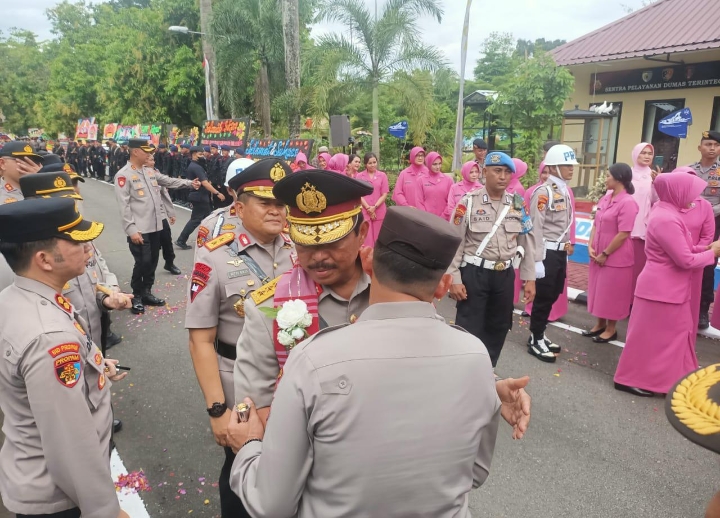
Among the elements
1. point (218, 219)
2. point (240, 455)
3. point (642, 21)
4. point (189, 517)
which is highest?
point (642, 21)

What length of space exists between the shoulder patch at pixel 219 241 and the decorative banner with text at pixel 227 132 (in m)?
15.3

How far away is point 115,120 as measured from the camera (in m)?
32.8

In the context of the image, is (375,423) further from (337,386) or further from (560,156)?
(560,156)

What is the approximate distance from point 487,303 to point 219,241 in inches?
104

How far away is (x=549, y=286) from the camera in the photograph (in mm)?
5121

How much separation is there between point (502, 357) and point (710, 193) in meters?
3.39

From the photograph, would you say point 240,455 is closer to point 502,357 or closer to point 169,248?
point 502,357

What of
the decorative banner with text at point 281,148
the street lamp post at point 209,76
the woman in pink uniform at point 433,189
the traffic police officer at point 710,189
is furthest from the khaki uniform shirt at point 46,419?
the street lamp post at point 209,76

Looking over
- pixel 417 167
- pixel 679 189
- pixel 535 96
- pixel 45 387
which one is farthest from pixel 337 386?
pixel 535 96

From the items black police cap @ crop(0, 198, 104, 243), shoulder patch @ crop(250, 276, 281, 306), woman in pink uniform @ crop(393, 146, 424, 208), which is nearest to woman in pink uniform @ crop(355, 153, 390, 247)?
woman in pink uniform @ crop(393, 146, 424, 208)

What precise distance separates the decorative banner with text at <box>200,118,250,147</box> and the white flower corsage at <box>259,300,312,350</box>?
16.3m

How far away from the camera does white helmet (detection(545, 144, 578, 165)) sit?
5.29 meters

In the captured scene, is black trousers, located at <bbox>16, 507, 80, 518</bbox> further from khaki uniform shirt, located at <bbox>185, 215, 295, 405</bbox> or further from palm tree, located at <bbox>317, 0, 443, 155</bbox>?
palm tree, located at <bbox>317, 0, 443, 155</bbox>

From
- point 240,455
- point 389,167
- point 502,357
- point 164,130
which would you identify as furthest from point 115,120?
point 240,455
